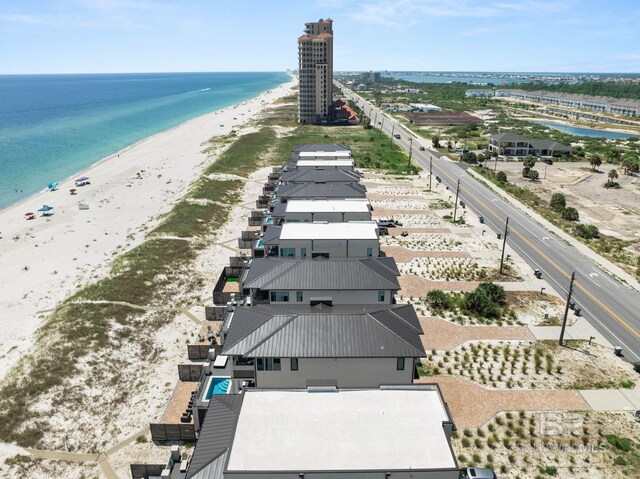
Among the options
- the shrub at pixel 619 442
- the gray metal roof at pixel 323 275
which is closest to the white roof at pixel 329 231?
the gray metal roof at pixel 323 275

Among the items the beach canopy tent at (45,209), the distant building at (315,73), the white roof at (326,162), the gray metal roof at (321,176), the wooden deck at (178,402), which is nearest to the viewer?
the wooden deck at (178,402)

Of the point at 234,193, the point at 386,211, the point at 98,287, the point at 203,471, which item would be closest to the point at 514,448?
the point at 203,471

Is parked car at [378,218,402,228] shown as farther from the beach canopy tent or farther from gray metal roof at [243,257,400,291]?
the beach canopy tent

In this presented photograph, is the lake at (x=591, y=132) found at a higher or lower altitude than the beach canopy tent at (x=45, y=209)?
higher

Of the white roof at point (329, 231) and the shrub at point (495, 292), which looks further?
the white roof at point (329, 231)

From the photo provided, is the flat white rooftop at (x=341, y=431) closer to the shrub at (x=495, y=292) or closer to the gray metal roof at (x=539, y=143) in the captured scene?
the shrub at (x=495, y=292)

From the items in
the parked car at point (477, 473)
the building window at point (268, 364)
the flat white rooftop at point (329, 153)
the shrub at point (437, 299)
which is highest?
the flat white rooftop at point (329, 153)

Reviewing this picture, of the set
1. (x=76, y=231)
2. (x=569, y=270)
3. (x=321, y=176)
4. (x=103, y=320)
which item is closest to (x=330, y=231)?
(x=103, y=320)

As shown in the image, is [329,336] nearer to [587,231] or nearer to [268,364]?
[268,364]
